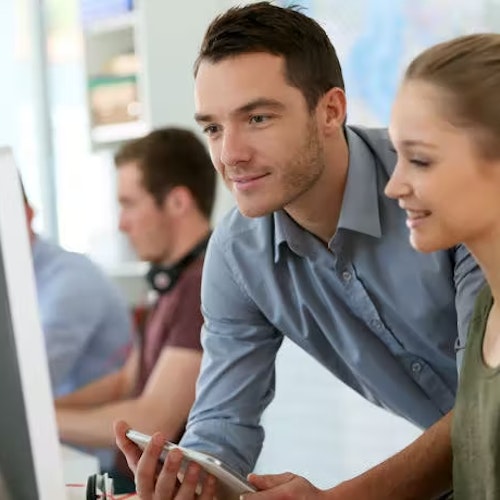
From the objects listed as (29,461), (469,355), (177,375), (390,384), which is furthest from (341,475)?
(29,461)

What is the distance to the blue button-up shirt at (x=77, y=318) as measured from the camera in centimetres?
255

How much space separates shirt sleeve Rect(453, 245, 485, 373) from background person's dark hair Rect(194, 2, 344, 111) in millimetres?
338

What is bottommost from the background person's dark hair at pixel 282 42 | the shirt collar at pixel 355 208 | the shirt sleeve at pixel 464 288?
the shirt sleeve at pixel 464 288

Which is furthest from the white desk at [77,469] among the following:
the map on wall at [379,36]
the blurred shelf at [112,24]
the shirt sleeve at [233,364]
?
the blurred shelf at [112,24]

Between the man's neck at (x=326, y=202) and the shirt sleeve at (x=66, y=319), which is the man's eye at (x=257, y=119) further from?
the shirt sleeve at (x=66, y=319)

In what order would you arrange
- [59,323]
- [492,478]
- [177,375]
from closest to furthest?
1. [492,478]
2. [177,375]
3. [59,323]

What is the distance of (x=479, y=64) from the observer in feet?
3.76

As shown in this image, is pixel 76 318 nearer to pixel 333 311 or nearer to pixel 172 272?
pixel 172 272

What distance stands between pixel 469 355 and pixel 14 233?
1.96 feet

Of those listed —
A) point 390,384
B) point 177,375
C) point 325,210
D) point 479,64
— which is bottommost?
point 177,375

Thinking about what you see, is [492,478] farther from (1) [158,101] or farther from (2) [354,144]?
A: (1) [158,101]

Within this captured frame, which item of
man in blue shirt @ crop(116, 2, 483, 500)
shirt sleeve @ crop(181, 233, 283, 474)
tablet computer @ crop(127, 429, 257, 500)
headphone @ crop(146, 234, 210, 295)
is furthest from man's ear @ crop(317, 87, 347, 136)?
headphone @ crop(146, 234, 210, 295)

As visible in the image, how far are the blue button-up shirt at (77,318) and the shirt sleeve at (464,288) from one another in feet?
4.23

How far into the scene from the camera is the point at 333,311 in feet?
5.38
